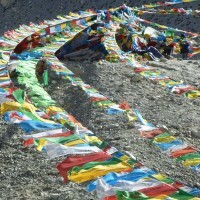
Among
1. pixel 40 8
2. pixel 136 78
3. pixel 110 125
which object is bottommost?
pixel 40 8

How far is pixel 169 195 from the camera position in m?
7.28

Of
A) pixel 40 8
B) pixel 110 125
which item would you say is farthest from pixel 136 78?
pixel 40 8

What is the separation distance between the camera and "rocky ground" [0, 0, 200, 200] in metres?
9.27

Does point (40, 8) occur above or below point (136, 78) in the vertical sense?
below

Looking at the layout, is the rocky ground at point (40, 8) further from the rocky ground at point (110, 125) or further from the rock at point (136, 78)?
the rock at point (136, 78)

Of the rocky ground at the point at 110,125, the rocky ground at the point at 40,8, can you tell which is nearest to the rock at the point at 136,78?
the rocky ground at the point at 110,125

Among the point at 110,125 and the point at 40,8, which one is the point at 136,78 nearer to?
the point at 110,125

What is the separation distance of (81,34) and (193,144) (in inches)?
420

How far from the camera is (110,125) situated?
1229 cm

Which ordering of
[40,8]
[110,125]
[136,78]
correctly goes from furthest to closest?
[40,8] → [136,78] → [110,125]

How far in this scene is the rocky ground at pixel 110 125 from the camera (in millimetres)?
9266

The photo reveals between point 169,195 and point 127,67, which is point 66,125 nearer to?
point 169,195

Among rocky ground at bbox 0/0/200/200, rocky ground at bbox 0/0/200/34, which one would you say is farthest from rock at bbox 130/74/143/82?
rocky ground at bbox 0/0/200/34

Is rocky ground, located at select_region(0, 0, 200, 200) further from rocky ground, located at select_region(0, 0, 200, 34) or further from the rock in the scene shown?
rocky ground, located at select_region(0, 0, 200, 34)
